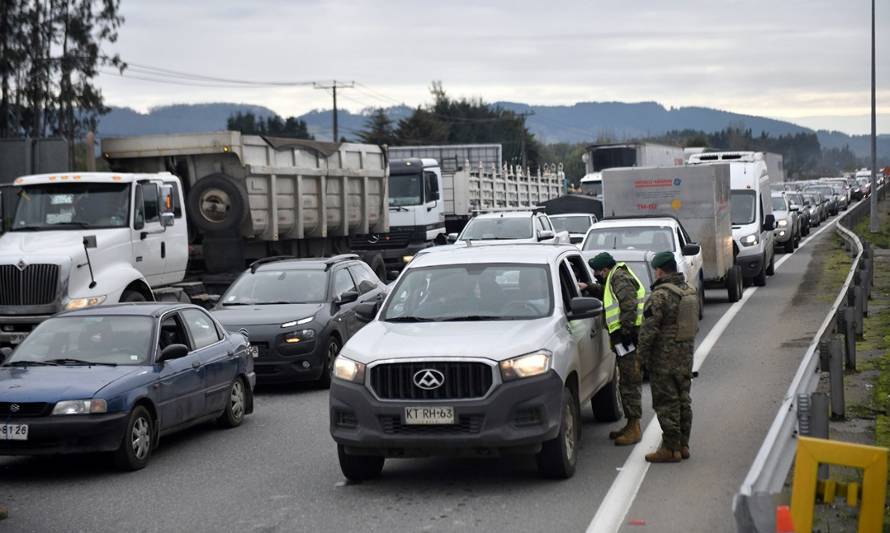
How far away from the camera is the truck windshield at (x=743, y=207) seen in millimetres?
28375

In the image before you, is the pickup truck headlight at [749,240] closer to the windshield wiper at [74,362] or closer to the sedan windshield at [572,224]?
the sedan windshield at [572,224]

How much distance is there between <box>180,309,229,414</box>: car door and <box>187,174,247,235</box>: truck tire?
9.84 metres

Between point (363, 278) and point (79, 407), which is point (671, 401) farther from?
point (363, 278)

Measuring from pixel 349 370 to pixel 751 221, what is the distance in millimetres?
20104

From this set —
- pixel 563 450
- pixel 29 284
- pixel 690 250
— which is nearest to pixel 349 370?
pixel 563 450

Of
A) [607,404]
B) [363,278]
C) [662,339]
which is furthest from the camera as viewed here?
[363,278]

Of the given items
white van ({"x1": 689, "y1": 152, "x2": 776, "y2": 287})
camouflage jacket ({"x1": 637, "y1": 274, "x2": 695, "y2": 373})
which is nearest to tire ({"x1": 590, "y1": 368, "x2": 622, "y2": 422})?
camouflage jacket ({"x1": 637, "y1": 274, "x2": 695, "y2": 373})

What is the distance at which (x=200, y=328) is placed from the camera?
12.7 meters

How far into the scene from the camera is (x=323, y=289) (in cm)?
1655

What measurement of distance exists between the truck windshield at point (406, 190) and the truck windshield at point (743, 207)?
30.3 feet

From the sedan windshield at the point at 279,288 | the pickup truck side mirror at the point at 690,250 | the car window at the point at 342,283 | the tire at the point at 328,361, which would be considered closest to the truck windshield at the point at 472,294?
Answer: the tire at the point at 328,361

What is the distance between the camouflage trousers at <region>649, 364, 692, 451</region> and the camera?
10039 mm

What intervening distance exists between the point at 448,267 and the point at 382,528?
3.17 meters

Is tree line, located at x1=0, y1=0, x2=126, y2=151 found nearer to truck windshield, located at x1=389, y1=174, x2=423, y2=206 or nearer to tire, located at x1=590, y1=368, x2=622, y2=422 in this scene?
truck windshield, located at x1=389, y1=174, x2=423, y2=206
